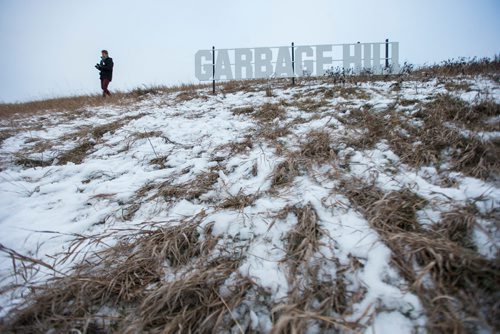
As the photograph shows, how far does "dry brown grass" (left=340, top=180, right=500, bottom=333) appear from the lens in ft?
3.34

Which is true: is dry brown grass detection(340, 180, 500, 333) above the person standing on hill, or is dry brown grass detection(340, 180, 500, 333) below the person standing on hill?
below

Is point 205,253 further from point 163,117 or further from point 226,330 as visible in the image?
point 163,117

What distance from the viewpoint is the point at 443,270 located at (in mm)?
1175

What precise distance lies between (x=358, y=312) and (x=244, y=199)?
3.50 feet

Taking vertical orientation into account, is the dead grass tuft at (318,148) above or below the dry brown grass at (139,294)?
above

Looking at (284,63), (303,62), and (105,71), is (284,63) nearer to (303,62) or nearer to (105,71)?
(303,62)

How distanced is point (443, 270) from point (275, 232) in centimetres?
89

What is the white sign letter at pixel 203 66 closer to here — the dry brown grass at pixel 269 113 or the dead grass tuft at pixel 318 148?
the dry brown grass at pixel 269 113

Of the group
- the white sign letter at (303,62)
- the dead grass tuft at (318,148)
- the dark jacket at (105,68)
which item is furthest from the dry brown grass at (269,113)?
the dark jacket at (105,68)

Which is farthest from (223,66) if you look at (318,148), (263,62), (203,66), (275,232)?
(275,232)

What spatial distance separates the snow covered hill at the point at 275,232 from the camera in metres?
1.15

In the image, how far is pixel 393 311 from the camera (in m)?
1.11

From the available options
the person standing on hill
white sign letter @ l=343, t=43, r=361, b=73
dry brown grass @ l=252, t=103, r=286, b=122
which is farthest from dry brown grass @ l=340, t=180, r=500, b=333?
the person standing on hill

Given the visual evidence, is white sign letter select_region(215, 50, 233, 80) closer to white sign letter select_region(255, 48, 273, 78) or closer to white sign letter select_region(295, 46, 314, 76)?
white sign letter select_region(255, 48, 273, 78)
